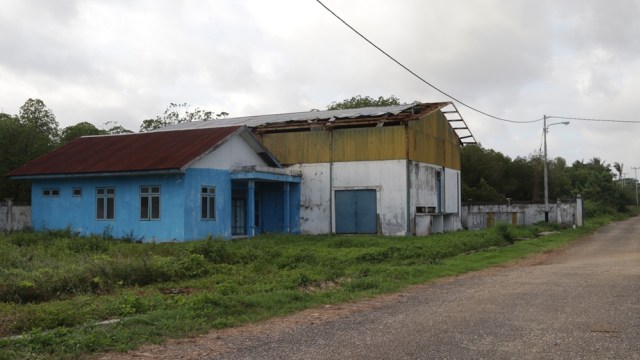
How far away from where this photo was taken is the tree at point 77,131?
43.8 metres

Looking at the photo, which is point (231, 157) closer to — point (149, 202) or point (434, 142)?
point (149, 202)

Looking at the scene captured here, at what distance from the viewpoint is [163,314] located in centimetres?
1005

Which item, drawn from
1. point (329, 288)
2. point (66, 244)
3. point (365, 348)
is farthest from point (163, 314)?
point (66, 244)

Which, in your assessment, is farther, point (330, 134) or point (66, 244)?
point (330, 134)

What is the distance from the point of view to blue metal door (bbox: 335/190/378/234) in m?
31.9

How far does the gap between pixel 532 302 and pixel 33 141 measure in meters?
35.8

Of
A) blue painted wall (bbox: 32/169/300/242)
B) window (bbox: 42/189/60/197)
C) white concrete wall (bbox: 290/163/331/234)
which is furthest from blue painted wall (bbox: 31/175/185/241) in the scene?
white concrete wall (bbox: 290/163/331/234)

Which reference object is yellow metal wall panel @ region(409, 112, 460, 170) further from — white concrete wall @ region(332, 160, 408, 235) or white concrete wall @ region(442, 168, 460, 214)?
white concrete wall @ region(332, 160, 408, 235)

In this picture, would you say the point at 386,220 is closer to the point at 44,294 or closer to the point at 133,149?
the point at 133,149

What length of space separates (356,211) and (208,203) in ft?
27.1

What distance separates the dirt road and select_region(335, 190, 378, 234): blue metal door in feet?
57.2

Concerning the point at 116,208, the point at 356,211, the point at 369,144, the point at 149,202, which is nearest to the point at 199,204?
the point at 149,202

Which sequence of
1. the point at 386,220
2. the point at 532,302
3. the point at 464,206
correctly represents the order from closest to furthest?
the point at 532,302 < the point at 386,220 < the point at 464,206

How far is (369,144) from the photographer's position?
3180cm
